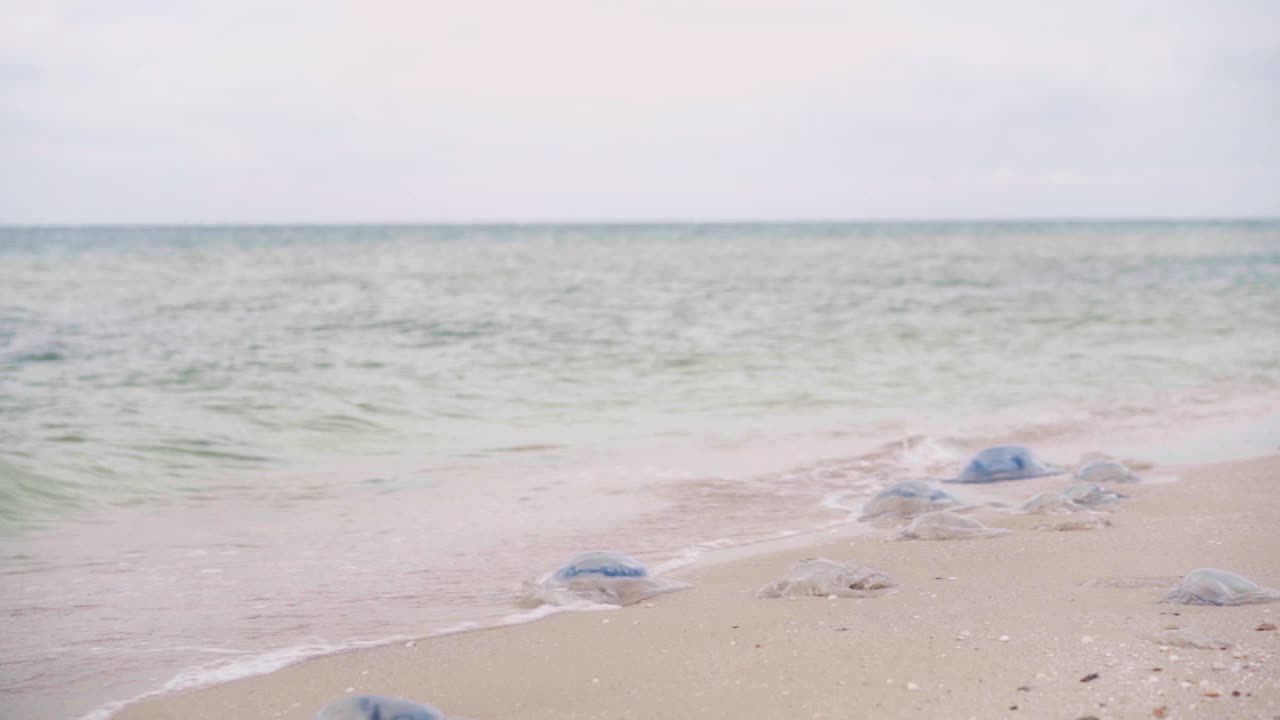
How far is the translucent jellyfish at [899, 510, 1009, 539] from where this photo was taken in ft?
18.2

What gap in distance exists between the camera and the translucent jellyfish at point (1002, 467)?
290 inches

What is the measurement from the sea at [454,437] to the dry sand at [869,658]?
47 cm

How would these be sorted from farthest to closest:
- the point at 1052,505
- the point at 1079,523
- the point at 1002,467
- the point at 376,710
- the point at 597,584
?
the point at 1002,467 → the point at 1052,505 → the point at 1079,523 → the point at 597,584 → the point at 376,710

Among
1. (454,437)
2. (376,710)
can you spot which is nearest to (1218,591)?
(376,710)

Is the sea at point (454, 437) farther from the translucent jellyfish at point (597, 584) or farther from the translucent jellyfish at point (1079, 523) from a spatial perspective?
the translucent jellyfish at point (1079, 523)

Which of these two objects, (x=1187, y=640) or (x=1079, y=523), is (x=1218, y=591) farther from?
(x=1079, y=523)

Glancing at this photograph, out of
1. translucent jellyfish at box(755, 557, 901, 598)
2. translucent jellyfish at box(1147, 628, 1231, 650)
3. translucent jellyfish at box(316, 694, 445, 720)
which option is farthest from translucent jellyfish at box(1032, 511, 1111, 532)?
translucent jellyfish at box(316, 694, 445, 720)

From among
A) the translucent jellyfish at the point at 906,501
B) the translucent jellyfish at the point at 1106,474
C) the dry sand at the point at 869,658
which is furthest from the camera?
the translucent jellyfish at the point at 1106,474

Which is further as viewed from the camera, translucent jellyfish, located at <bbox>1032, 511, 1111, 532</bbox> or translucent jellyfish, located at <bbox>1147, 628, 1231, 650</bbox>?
translucent jellyfish, located at <bbox>1032, 511, 1111, 532</bbox>

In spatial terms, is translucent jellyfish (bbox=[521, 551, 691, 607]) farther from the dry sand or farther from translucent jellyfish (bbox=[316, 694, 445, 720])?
translucent jellyfish (bbox=[316, 694, 445, 720])

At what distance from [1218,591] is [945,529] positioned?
5.16 feet

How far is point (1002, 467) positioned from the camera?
741cm

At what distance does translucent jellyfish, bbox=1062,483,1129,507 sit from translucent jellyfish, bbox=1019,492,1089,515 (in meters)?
0.10

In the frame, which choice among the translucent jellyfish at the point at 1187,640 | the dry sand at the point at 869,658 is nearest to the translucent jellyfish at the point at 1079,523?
the dry sand at the point at 869,658
